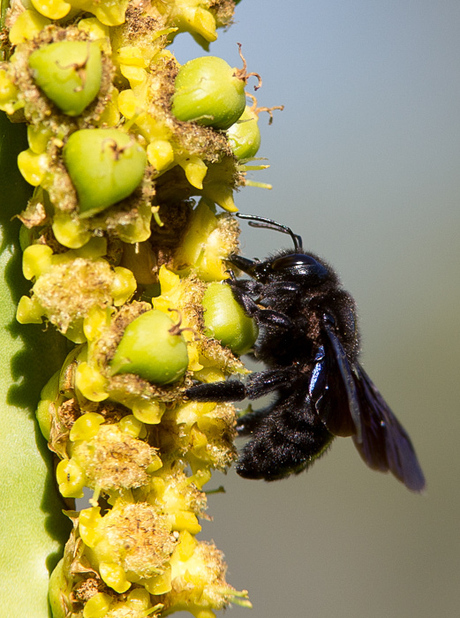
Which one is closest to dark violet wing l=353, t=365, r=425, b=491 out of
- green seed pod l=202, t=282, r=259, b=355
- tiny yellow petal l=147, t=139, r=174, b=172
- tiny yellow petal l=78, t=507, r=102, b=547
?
green seed pod l=202, t=282, r=259, b=355

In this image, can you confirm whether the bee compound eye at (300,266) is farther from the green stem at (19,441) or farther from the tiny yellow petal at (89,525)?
the tiny yellow petal at (89,525)

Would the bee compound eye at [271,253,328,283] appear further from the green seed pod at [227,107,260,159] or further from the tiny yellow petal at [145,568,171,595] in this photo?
the tiny yellow petal at [145,568,171,595]

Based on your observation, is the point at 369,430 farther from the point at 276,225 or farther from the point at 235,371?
the point at 276,225

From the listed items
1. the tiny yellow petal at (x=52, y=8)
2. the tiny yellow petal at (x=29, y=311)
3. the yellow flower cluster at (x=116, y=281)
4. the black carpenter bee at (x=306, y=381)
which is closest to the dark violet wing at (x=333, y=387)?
the black carpenter bee at (x=306, y=381)

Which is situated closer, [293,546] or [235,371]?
[235,371]

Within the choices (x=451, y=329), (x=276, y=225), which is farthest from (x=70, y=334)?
(x=451, y=329)
